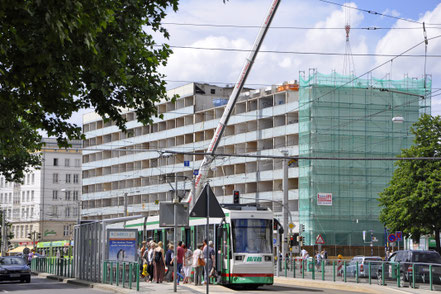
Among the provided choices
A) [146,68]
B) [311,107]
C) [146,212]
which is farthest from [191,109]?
[146,68]

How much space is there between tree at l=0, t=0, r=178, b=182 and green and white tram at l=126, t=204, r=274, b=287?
10.2 m

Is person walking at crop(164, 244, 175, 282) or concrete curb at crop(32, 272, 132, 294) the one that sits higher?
person walking at crop(164, 244, 175, 282)

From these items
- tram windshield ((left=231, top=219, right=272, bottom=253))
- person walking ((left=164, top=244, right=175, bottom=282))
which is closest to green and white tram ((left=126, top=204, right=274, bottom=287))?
tram windshield ((left=231, top=219, right=272, bottom=253))

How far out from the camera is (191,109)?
99125 millimetres

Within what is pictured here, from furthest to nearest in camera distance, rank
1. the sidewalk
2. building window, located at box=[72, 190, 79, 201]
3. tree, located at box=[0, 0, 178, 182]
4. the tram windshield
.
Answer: building window, located at box=[72, 190, 79, 201] → the tram windshield → the sidewalk → tree, located at box=[0, 0, 178, 182]

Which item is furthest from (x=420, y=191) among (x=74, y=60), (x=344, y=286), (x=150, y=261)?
(x=74, y=60)

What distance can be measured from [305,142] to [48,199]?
195ft

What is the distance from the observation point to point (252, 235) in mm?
29984

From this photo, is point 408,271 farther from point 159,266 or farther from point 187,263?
point 159,266

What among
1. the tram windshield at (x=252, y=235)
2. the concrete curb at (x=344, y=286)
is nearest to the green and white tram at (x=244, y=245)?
the tram windshield at (x=252, y=235)

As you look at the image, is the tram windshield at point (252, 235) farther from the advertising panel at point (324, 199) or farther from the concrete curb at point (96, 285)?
the advertising panel at point (324, 199)

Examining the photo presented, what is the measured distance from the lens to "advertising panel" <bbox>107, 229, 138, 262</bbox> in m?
30.9

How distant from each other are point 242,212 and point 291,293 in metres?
3.73

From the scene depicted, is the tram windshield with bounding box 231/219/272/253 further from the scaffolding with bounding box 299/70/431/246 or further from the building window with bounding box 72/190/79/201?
the building window with bounding box 72/190/79/201
